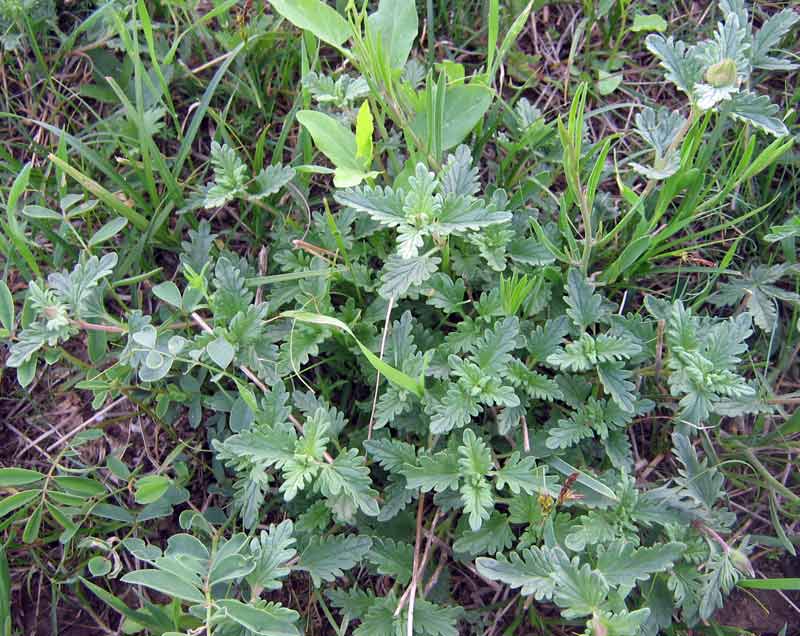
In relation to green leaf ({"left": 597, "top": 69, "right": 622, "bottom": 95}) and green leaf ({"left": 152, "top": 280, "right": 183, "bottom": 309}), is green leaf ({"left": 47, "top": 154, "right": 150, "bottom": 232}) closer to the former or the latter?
green leaf ({"left": 152, "top": 280, "right": 183, "bottom": 309})

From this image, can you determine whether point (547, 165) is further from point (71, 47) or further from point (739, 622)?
point (71, 47)

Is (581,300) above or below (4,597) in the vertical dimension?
above

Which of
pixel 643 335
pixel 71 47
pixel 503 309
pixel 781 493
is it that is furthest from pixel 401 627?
pixel 71 47

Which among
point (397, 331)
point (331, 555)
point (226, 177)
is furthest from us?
point (226, 177)

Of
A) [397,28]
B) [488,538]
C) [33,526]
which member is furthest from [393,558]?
A: [397,28]

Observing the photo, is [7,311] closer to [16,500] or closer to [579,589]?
[16,500]

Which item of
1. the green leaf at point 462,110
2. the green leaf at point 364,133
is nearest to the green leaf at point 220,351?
the green leaf at point 364,133

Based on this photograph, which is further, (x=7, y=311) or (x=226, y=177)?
(x=226, y=177)

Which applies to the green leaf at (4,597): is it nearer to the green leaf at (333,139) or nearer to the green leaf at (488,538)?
the green leaf at (488,538)
